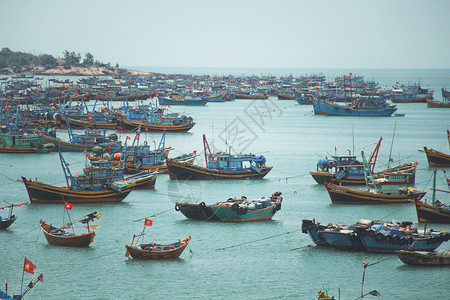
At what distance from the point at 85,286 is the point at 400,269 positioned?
1712 cm

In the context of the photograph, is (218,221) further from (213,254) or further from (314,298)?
(314,298)

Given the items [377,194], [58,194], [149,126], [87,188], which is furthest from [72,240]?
[149,126]

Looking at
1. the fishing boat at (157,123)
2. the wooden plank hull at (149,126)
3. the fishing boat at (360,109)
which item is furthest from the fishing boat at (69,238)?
the fishing boat at (360,109)

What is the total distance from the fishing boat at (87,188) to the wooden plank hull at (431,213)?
22403mm

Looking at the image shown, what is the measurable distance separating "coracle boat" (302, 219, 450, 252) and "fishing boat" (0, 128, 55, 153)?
49077 mm

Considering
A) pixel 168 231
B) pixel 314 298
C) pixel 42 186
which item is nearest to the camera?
pixel 314 298

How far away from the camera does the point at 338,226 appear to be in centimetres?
3738

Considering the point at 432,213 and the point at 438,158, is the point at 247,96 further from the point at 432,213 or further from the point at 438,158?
the point at 432,213

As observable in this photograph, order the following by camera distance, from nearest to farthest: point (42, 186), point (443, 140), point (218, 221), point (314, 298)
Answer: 1. point (314, 298)
2. point (218, 221)
3. point (42, 186)
4. point (443, 140)

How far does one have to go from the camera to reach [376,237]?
35750mm

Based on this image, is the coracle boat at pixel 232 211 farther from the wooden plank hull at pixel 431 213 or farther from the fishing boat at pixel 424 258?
the fishing boat at pixel 424 258

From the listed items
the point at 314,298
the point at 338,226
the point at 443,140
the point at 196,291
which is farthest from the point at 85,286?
the point at 443,140

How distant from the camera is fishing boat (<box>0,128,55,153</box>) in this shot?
76.8 meters

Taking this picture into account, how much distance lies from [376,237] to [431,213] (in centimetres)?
756
